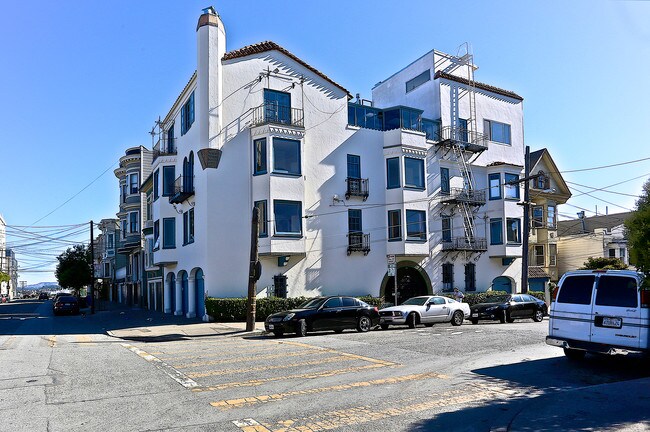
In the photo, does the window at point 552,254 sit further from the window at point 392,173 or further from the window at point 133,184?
the window at point 133,184

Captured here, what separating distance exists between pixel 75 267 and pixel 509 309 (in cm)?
5404

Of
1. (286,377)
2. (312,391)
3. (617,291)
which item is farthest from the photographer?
(617,291)

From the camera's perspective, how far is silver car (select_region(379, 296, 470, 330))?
2209cm

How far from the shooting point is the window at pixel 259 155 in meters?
27.3

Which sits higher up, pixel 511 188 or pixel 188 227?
pixel 511 188

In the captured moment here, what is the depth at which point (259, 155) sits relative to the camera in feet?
90.3

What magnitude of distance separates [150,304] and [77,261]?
28.2 meters

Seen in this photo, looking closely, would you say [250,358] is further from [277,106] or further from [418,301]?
[277,106]

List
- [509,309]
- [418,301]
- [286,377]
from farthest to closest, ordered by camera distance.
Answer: [509,309], [418,301], [286,377]

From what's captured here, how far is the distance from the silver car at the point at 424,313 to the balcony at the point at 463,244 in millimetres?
9714

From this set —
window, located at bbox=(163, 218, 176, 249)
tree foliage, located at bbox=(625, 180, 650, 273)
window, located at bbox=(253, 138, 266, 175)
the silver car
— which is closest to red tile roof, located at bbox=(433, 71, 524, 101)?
window, located at bbox=(253, 138, 266, 175)

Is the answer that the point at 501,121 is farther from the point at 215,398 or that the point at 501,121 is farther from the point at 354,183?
the point at 215,398

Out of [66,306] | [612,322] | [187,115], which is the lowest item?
[66,306]

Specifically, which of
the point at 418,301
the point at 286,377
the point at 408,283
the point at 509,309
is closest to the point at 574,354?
the point at 286,377
